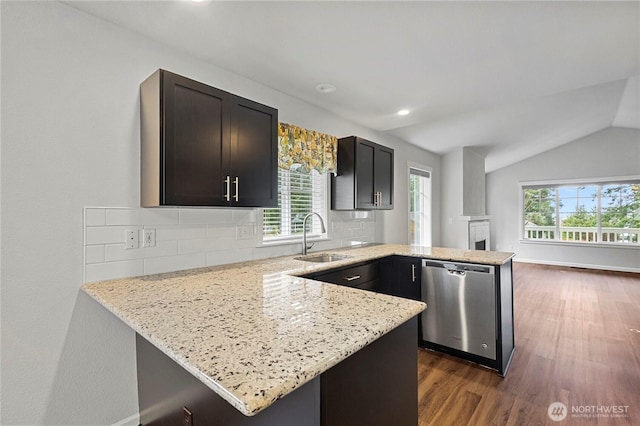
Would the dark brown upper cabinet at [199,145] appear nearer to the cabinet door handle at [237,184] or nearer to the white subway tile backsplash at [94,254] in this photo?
the cabinet door handle at [237,184]

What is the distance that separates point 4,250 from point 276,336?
4.79 feet

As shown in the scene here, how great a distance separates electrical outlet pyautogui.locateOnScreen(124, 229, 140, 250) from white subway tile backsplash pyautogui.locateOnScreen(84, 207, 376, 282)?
0.06 ft

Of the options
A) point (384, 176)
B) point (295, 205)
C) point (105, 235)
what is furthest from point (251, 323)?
point (384, 176)

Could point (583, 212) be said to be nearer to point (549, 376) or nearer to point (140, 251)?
point (549, 376)

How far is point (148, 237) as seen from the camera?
194cm

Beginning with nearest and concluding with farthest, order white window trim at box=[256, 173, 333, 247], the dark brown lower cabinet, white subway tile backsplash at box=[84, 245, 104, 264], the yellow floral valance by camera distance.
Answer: the dark brown lower cabinet < white subway tile backsplash at box=[84, 245, 104, 264] < white window trim at box=[256, 173, 333, 247] < the yellow floral valance

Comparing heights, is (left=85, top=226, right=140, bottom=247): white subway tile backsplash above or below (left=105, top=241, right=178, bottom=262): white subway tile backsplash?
above

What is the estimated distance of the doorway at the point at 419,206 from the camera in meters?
5.21

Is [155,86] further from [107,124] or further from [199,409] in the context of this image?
[199,409]

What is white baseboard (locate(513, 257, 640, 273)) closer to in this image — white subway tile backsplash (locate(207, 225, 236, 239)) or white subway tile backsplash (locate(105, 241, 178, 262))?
white subway tile backsplash (locate(207, 225, 236, 239))

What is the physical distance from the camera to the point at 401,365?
4.17 feet

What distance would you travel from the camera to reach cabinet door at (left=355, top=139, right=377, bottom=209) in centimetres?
318

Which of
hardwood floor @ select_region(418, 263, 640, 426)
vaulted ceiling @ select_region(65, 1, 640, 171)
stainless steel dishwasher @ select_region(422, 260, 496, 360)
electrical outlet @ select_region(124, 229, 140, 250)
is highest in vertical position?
vaulted ceiling @ select_region(65, 1, 640, 171)

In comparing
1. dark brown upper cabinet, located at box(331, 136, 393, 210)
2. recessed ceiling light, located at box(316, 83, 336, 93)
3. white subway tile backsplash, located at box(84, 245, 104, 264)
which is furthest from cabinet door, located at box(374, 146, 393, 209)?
white subway tile backsplash, located at box(84, 245, 104, 264)
